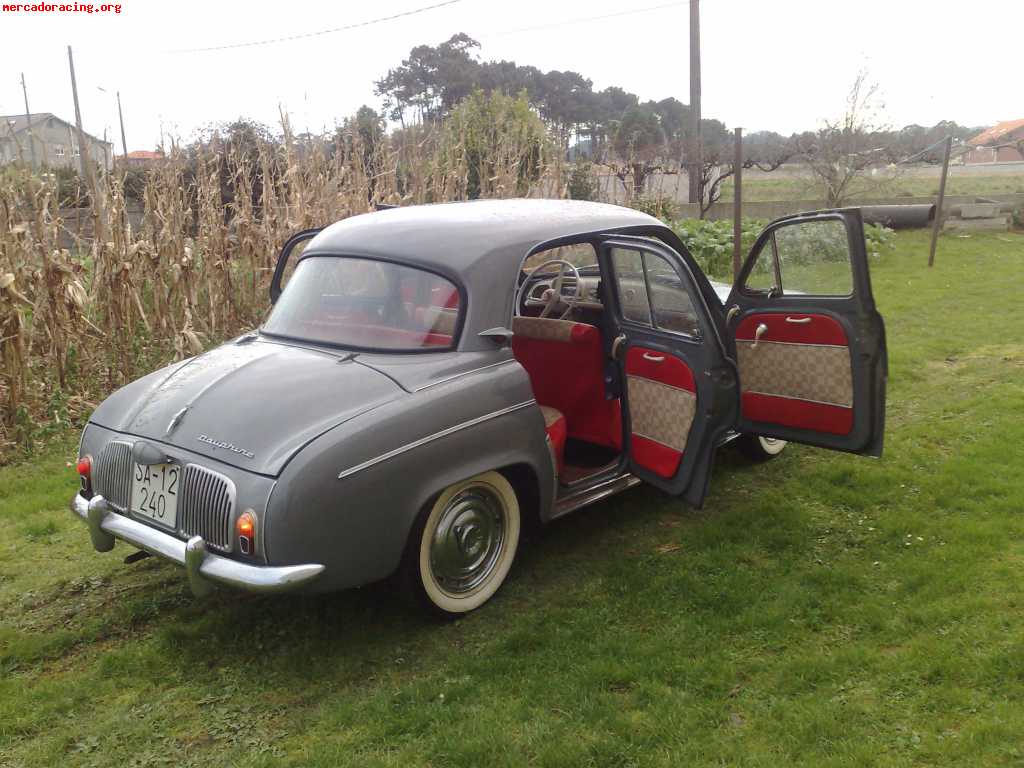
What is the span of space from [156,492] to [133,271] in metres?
4.50

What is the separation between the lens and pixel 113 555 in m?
4.62

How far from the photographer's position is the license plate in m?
3.43

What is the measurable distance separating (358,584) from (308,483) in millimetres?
498

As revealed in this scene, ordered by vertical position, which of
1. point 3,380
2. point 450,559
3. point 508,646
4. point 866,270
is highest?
point 866,270

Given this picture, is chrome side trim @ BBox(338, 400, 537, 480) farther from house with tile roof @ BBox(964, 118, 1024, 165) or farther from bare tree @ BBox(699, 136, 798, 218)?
house with tile roof @ BBox(964, 118, 1024, 165)

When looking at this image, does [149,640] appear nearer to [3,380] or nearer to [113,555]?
[113,555]

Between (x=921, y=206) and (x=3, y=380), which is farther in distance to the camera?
(x=921, y=206)

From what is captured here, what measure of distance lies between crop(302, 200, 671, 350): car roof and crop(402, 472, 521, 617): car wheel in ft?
2.21

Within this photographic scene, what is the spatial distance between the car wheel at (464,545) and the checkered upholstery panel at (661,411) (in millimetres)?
789

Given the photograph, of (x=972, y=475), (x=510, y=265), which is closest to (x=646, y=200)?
(x=972, y=475)

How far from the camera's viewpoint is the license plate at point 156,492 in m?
3.43

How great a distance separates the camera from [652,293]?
14.6 ft

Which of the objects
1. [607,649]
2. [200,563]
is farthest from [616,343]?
[200,563]

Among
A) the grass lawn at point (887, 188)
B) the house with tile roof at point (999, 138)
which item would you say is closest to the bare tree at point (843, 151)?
the grass lawn at point (887, 188)
